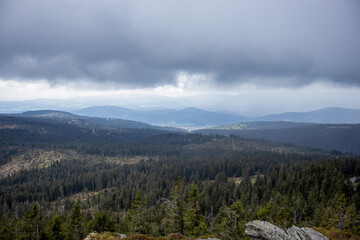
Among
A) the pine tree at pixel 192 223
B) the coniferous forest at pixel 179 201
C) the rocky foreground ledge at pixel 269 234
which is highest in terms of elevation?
the rocky foreground ledge at pixel 269 234

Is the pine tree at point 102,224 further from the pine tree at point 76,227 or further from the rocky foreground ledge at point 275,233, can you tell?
the rocky foreground ledge at point 275,233

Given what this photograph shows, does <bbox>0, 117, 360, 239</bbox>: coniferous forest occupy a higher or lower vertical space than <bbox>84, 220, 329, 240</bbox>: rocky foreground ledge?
lower

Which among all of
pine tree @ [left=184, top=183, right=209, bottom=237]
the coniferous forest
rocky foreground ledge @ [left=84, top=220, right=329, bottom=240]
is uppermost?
rocky foreground ledge @ [left=84, top=220, right=329, bottom=240]

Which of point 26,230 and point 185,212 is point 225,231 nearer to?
point 185,212

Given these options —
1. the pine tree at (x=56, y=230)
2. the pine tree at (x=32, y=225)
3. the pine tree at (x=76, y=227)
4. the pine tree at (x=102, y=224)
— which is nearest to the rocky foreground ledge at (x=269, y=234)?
the pine tree at (x=102, y=224)

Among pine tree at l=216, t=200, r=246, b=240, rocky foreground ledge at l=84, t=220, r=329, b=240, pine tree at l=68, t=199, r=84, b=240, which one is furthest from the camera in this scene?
pine tree at l=68, t=199, r=84, b=240

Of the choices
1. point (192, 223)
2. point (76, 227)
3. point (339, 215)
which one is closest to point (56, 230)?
point (76, 227)

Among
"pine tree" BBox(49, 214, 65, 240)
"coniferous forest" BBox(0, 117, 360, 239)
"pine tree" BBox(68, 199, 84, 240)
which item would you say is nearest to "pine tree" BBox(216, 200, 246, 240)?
"coniferous forest" BBox(0, 117, 360, 239)

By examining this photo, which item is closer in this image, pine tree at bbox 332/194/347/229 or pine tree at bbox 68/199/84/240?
pine tree at bbox 68/199/84/240

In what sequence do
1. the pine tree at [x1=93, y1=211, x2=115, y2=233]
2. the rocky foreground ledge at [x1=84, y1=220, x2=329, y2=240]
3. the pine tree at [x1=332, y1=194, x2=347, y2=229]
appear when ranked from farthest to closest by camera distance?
the pine tree at [x1=332, y1=194, x2=347, y2=229] → the pine tree at [x1=93, y1=211, x2=115, y2=233] → the rocky foreground ledge at [x1=84, y1=220, x2=329, y2=240]

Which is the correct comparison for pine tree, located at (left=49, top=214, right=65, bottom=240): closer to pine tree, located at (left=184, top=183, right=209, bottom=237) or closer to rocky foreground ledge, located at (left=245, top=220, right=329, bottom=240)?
pine tree, located at (left=184, top=183, right=209, bottom=237)

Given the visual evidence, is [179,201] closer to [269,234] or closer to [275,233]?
[269,234]

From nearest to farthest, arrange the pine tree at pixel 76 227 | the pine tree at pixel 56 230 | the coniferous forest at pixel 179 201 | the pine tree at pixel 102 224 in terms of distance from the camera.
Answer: the coniferous forest at pixel 179 201, the pine tree at pixel 102 224, the pine tree at pixel 76 227, the pine tree at pixel 56 230

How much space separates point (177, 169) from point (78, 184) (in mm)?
67757
